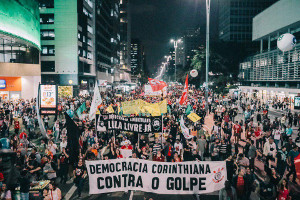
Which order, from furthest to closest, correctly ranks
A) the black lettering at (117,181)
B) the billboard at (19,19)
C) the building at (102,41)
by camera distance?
the building at (102,41) < the billboard at (19,19) < the black lettering at (117,181)

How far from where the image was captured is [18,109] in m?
29.3

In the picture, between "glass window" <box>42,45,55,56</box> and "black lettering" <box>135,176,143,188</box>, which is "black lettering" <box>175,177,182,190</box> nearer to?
"black lettering" <box>135,176,143,188</box>

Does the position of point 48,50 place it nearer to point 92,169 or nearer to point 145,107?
point 145,107

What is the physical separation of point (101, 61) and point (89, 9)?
1854 cm

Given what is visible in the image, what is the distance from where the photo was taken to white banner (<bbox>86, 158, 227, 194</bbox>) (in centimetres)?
771

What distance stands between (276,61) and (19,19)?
1910 inches

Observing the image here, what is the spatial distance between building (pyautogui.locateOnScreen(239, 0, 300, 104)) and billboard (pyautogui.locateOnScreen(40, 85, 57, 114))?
3653cm

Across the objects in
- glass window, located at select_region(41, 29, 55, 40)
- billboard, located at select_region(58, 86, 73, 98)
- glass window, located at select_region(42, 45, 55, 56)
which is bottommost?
billboard, located at select_region(58, 86, 73, 98)

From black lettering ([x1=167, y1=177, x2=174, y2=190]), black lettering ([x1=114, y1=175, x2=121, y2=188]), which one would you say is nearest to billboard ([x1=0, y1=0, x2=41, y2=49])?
black lettering ([x1=114, y1=175, x2=121, y2=188])

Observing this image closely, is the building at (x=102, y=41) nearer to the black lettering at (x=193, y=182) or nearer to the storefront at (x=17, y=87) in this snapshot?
the storefront at (x=17, y=87)

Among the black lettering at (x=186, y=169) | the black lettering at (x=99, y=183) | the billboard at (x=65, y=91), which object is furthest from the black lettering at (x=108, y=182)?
the billboard at (x=65, y=91)

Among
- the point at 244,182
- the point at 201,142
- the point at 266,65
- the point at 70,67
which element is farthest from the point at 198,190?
the point at 266,65

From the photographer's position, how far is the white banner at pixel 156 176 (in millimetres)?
7711

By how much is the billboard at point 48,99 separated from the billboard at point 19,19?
443 cm
